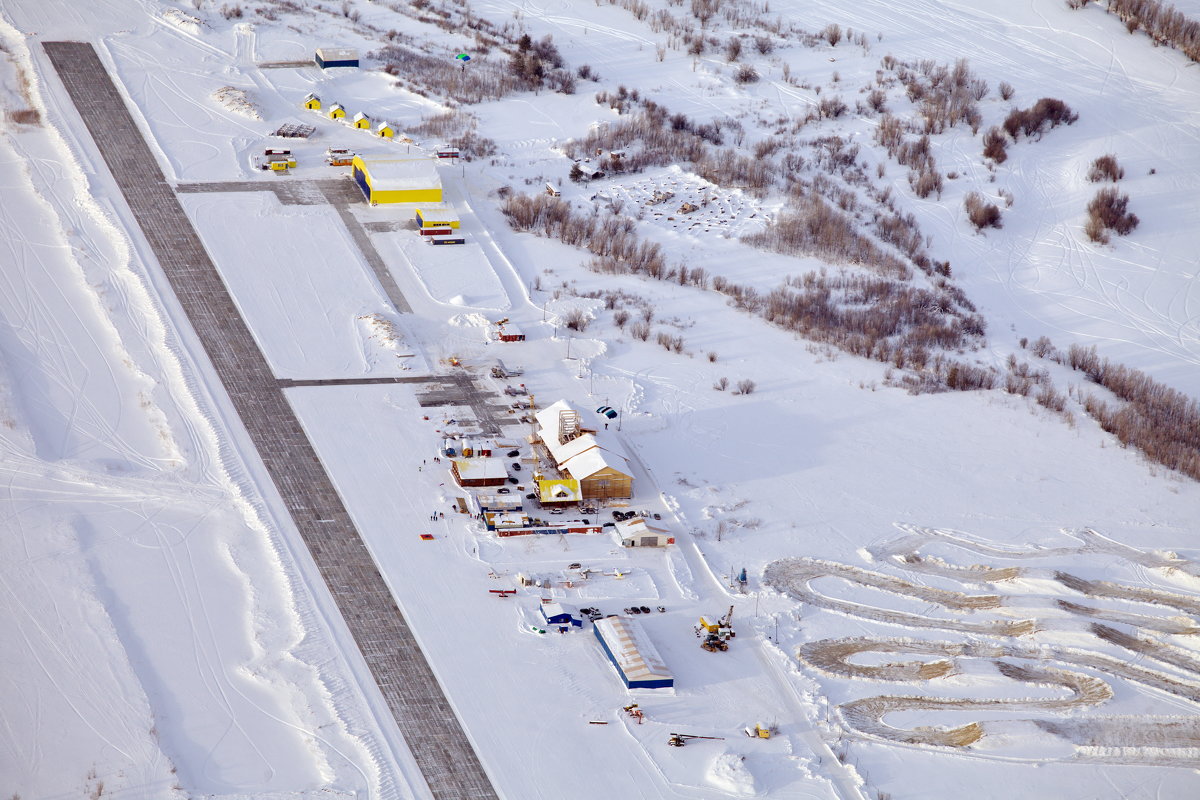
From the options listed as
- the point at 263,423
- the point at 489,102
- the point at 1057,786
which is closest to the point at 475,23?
the point at 489,102

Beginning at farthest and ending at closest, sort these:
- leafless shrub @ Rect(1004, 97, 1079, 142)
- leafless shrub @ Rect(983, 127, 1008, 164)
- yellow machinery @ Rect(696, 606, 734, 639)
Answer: leafless shrub @ Rect(1004, 97, 1079, 142)
leafless shrub @ Rect(983, 127, 1008, 164)
yellow machinery @ Rect(696, 606, 734, 639)

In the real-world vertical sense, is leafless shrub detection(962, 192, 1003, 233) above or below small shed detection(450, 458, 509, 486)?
above

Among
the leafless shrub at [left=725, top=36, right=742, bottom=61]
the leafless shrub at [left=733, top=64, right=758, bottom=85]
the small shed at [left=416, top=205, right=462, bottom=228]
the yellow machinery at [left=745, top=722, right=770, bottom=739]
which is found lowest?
the yellow machinery at [left=745, top=722, right=770, bottom=739]

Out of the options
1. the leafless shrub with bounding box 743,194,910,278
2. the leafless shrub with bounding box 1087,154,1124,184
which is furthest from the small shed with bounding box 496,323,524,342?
the leafless shrub with bounding box 1087,154,1124,184

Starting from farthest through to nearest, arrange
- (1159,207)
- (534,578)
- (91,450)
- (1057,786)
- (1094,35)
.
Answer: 1. (1094,35)
2. (1159,207)
3. (91,450)
4. (534,578)
5. (1057,786)

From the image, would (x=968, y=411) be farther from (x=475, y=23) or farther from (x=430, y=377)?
(x=475, y=23)

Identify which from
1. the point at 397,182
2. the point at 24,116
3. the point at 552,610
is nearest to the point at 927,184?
the point at 397,182

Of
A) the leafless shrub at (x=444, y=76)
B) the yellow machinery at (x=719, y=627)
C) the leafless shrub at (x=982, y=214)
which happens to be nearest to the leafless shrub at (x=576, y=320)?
the yellow machinery at (x=719, y=627)

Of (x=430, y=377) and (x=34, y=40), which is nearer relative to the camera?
(x=430, y=377)

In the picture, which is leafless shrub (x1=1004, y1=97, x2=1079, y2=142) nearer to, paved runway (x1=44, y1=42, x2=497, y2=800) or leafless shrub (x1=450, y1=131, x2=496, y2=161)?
leafless shrub (x1=450, y1=131, x2=496, y2=161)
